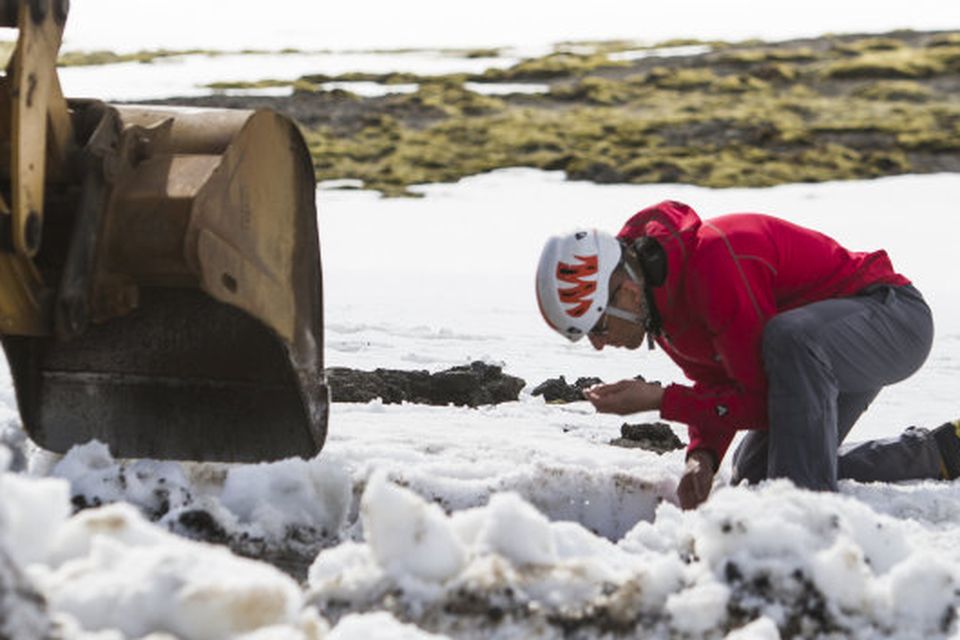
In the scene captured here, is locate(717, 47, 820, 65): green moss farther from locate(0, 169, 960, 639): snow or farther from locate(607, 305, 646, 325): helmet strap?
locate(607, 305, 646, 325): helmet strap

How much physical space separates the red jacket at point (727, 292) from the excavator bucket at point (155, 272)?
1073 millimetres

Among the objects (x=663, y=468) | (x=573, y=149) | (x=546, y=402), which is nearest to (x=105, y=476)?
(x=663, y=468)

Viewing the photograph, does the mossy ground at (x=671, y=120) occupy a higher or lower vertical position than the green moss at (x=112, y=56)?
higher

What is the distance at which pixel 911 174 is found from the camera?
2438cm

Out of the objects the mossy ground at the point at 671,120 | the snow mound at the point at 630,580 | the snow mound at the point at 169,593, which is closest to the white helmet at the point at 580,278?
the snow mound at the point at 630,580

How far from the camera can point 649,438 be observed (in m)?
6.15

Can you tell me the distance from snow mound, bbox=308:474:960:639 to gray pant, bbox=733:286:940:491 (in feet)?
3.91

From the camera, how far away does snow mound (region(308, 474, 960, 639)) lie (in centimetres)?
308

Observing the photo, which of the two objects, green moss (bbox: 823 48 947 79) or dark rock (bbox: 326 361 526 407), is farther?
green moss (bbox: 823 48 947 79)

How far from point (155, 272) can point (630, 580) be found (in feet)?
5.19

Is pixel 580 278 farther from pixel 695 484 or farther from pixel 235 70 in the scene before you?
pixel 235 70

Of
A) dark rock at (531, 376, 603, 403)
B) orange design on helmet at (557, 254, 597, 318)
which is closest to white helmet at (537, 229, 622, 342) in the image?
orange design on helmet at (557, 254, 597, 318)

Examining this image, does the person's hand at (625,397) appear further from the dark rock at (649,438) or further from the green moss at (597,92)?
the green moss at (597,92)

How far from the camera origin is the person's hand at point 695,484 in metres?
4.76
